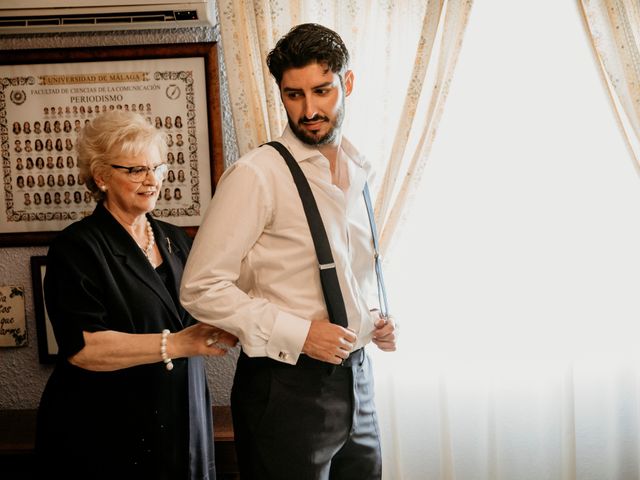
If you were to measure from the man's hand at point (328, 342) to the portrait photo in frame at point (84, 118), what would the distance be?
1145 millimetres

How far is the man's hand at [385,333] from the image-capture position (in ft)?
5.47

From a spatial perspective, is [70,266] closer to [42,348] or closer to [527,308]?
[42,348]

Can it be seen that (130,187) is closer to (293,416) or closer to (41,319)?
(293,416)

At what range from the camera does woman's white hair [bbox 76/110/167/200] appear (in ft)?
6.05

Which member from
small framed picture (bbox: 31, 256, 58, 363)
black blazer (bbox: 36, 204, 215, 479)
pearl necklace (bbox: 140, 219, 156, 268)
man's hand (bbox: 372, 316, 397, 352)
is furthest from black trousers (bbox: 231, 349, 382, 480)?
small framed picture (bbox: 31, 256, 58, 363)

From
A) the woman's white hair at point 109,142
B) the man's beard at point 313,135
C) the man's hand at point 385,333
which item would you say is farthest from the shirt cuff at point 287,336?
the woman's white hair at point 109,142

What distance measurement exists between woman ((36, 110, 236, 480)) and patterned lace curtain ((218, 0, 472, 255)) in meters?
0.48

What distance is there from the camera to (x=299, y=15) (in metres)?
2.24

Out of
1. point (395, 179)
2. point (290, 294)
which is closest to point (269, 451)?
point (290, 294)

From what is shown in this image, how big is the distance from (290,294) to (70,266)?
64 cm

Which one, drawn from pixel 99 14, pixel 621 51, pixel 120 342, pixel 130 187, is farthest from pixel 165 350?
pixel 621 51

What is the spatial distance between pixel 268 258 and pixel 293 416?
380 mm

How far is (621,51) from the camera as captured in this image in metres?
2.18

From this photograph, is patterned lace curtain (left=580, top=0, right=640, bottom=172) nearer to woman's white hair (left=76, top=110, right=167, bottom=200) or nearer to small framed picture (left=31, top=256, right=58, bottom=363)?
woman's white hair (left=76, top=110, right=167, bottom=200)
